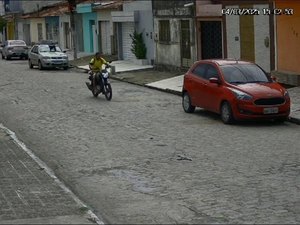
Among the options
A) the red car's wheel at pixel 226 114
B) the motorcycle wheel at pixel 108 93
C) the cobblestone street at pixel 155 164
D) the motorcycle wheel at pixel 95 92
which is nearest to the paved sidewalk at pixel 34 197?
the cobblestone street at pixel 155 164

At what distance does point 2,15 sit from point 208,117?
6905cm

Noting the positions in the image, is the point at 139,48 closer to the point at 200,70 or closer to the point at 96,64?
the point at 96,64

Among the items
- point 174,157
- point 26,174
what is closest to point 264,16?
point 174,157

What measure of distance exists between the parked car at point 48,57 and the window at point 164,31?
23.6 ft

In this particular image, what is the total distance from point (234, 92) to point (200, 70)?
2.36 metres

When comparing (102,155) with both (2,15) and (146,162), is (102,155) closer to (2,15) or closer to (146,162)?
(146,162)

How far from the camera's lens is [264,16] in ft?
78.9

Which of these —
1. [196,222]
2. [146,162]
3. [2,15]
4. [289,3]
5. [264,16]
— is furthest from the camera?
[2,15]

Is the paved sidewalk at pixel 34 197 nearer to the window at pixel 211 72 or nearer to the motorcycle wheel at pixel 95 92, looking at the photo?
the window at pixel 211 72

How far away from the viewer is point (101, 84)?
74.9 ft

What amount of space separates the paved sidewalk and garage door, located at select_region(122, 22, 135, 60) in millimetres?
27207

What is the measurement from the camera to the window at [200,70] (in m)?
18.2

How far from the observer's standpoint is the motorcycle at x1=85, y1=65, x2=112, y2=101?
22.6m

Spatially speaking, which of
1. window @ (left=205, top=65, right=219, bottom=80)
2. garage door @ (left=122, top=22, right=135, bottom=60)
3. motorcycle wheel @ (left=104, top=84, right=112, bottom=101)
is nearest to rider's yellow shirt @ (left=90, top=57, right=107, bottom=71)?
motorcycle wheel @ (left=104, top=84, right=112, bottom=101)
